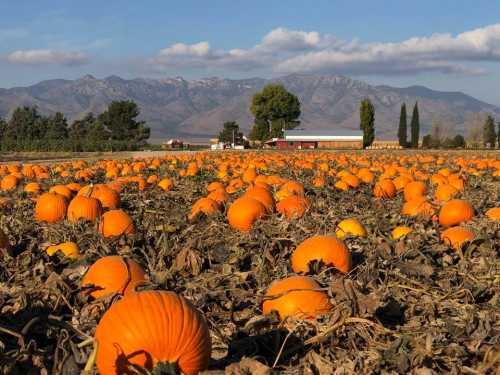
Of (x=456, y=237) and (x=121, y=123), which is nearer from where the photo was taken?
(x=456, y=237)

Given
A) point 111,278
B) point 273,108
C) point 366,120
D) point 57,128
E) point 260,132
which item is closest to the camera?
point 111,278

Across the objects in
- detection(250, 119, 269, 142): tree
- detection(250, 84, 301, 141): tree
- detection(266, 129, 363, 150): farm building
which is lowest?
detection(266, 129, 363, 150): farm building

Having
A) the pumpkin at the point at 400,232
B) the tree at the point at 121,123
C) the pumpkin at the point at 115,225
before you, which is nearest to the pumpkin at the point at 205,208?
the pumpkin at the point at 115,225

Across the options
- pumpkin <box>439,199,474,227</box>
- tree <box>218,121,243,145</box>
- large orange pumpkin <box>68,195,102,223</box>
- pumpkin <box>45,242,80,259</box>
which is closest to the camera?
pumpkin <box>45,242,80,259</box>

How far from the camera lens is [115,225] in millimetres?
6508

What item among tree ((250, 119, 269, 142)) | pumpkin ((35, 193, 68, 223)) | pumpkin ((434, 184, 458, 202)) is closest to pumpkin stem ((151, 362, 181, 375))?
pumpkin ((35, 193, 68, 223))

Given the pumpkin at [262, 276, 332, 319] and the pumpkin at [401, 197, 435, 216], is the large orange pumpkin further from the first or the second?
the pumpkin at [262, 276, 332, 319]

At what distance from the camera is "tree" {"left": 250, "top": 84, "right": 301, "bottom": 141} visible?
347 ft

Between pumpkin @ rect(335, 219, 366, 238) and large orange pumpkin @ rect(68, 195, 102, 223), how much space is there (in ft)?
9.72

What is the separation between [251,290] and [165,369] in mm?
1596

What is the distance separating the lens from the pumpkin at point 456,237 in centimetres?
607

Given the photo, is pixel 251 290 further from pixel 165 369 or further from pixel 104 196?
pixel 104 196

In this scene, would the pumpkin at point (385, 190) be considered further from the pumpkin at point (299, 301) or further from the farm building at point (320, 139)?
the farm building at point (320, 139)

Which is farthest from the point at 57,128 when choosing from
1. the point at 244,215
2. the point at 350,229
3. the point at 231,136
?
the point at 350,229
